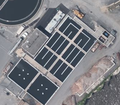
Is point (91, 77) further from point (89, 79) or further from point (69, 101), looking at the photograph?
point (69, 101)

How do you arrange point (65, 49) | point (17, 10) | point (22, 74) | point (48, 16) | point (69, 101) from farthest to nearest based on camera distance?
point (48, 16), point (17, 10), point (69, 101), point (65, 49), point (22, 74)

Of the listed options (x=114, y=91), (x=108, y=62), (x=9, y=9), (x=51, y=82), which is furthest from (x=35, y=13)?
(x=114, y=91)

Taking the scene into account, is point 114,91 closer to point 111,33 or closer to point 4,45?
point 111,33

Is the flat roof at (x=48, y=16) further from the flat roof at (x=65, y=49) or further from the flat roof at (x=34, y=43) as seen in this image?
the flat roof at (x=65, y=49)

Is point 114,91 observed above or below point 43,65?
above

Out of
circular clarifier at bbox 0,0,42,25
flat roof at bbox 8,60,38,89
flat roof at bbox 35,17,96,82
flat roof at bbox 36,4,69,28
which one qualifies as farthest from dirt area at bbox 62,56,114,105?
circular clarifier at bbox 0,0,42,25

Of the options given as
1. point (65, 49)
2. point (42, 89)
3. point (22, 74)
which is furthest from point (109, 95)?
point (22, 74)

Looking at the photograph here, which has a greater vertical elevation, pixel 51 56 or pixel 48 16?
pixel 48 16
